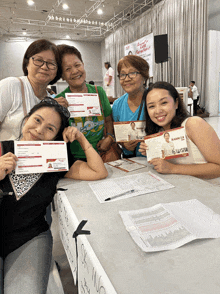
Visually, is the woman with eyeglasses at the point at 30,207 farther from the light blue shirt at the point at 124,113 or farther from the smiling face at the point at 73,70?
the light blue shirt at the point at 124,113

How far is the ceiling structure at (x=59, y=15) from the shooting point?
7.92 metres

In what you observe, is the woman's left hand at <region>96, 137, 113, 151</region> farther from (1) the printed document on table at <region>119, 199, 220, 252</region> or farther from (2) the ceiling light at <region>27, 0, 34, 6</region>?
(2) the ceiling light at <region>27, 0, 34, 6</region>

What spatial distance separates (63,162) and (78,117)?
0.62m

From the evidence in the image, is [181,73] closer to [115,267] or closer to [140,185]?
[140,185]

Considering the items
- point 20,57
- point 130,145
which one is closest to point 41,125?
point 130,145

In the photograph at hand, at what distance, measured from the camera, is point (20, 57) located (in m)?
11.8

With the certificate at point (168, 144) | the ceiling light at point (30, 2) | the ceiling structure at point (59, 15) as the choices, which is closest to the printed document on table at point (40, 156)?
the certificate at point (168, 144)

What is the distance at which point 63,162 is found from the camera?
1.12 m

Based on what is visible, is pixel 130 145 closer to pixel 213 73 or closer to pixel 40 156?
pixel 40 156

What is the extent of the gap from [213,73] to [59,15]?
6871mm

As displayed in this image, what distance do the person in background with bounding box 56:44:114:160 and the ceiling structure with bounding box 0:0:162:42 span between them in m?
→ 7.11

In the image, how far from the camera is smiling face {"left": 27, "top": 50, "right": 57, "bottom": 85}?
58.0 inches

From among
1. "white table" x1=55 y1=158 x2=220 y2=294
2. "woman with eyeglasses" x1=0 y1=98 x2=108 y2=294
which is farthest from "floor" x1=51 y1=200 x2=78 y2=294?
"white table" x1=55 y1=158 x2=220 y2=294

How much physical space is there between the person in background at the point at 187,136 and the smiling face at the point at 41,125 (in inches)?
23.1
